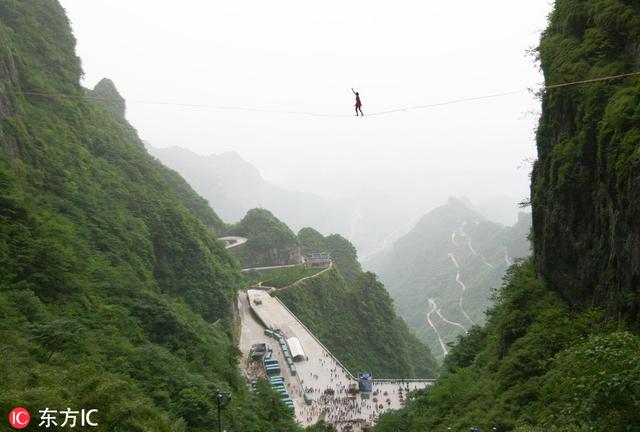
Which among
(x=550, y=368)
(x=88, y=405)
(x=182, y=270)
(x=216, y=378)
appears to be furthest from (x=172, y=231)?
(x=550, y=368)

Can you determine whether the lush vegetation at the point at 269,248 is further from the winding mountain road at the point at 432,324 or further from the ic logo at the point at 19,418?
the ic logo at the point at 19,418

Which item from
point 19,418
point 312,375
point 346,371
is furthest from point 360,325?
point 19,418

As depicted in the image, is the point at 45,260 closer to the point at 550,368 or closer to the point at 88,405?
the point at 88,405

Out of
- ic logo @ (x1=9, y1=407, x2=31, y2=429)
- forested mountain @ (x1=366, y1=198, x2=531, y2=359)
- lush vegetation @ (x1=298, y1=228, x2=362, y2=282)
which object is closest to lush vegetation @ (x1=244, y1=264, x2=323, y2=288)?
lush vegetation @ (x1=298, y1=228, x2=362, y2=282)

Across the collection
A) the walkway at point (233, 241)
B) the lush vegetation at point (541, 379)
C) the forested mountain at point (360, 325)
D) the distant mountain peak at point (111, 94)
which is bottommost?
the forested mountain at point (360, 325)

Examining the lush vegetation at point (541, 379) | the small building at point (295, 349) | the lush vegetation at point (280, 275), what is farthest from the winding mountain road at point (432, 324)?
the lush vegetation at point (541, 379)

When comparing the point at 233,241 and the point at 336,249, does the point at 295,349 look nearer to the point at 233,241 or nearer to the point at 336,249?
the point at 233,241

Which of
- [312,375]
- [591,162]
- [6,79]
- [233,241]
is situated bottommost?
[312,375]
